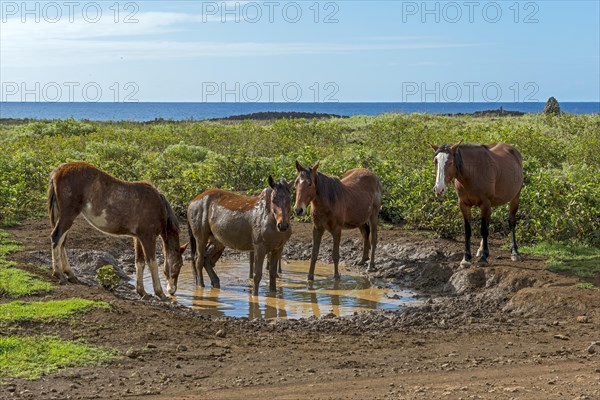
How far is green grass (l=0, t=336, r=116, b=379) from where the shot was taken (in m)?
7.20

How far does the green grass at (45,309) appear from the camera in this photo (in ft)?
28.3

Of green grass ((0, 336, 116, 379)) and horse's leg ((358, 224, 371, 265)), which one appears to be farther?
horse's leg ((358, 224, 371, 265))

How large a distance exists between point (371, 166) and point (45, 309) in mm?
10353

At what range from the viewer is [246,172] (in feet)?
61.7

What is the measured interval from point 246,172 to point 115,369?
11.6m

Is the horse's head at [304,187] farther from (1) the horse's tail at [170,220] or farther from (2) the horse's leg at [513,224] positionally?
(2) the horse's leg at [513,224]

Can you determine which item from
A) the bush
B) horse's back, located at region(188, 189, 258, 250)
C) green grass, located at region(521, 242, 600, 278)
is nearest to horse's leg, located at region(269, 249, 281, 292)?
horse's back, located at region(188, 189, 258, 250)

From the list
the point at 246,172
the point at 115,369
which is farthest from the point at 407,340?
the point at 246,172

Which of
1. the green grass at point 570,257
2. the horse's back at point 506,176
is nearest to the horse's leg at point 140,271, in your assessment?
the horse's back at point 506,176

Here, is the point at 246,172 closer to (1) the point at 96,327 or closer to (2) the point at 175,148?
(2) the point at 175,148

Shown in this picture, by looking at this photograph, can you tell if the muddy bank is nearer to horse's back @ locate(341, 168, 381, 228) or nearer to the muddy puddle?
the muddy puddle

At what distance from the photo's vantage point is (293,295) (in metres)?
12.3

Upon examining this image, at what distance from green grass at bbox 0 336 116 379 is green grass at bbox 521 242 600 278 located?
7.42 meters

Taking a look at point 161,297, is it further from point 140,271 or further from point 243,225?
point 243,225
